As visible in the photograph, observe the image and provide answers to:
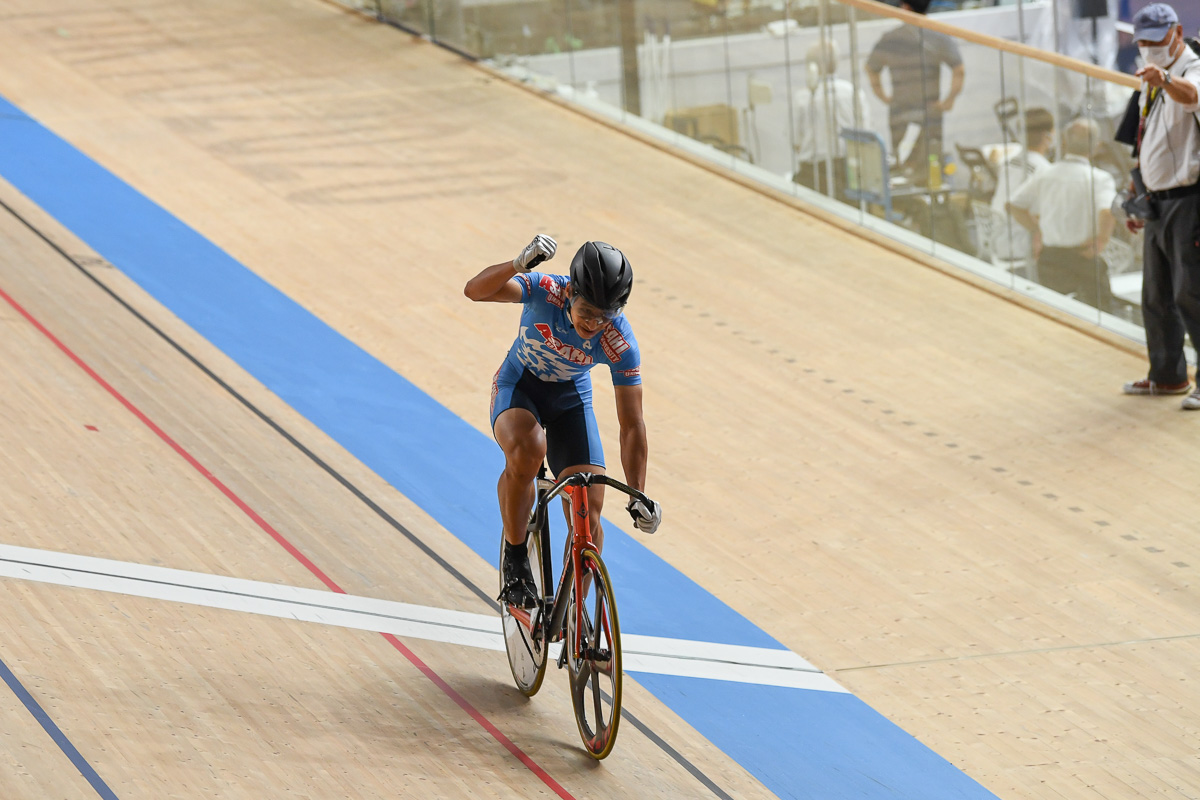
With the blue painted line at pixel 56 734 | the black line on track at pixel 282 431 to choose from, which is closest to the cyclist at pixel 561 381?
the black line on track at pixel 282 431

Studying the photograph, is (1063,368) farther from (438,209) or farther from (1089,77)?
(438,209)

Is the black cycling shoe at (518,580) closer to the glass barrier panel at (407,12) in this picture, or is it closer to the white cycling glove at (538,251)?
the white cycling glove at (538,251)

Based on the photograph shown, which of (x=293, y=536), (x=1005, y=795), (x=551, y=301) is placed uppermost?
(x=551, y=301)

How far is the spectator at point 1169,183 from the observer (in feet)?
17.5

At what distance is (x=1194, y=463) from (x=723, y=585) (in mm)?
2022

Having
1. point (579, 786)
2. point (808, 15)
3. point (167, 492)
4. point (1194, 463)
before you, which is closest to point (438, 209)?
point (808, 15)

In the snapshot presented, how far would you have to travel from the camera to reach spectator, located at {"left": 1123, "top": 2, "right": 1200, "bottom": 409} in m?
5.34

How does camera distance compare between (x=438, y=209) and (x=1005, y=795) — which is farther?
(x=438, y=209)

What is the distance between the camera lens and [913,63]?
734cm

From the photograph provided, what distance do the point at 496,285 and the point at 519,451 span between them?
43 centimetres

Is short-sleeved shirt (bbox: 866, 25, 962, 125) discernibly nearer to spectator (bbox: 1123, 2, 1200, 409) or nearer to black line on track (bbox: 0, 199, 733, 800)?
spectator (bbox: 1123, 2, 1200, 409)

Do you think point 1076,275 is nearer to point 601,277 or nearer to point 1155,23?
point 1155,23

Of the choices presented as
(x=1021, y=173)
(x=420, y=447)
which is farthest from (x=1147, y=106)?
(x=420, y=447)

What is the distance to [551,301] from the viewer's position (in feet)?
11.2
